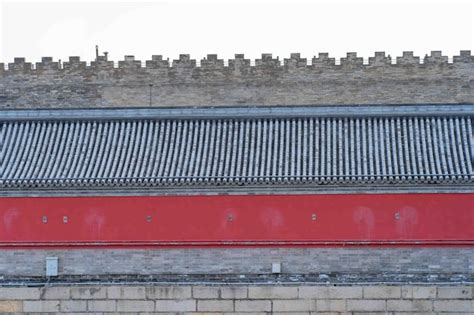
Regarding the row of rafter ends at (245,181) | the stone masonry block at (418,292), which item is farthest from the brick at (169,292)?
the row of rafter ends at (245,181)

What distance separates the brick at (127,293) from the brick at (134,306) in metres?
0.06

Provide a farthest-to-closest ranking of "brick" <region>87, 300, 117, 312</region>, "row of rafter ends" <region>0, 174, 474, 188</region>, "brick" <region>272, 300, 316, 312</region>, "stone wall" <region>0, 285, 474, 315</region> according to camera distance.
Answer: "row of rafter ends" <region>0, 174, 474, 188</region> → "brick" <region>87, 300, 117, 312</region> → "brick" <region>272, 300, 316, 312</region> → "stone wall" <region>0, 285, 474, 315</region>

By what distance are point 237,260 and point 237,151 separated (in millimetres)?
2801

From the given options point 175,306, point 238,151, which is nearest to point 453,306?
point 175,306

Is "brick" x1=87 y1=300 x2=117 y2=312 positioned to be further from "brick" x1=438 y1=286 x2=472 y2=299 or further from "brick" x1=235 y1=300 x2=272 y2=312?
"brick" x1=438 y1=286 x2=472 y2=299

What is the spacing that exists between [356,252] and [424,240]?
4.81 ft

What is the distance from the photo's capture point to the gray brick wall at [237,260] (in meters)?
27.2

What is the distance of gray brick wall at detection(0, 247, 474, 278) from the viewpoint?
89.3 feet

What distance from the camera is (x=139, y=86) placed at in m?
A: 32.6

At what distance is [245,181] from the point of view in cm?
2741

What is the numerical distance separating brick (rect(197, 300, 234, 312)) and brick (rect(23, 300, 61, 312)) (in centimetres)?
185

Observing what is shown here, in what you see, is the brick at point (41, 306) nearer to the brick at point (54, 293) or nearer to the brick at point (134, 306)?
the brick at point (54, 293)

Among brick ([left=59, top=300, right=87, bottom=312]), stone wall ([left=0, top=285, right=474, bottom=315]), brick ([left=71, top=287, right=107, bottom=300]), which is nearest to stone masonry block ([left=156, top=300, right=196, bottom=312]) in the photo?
stone wall ([left=0, top=285, right=474, bottom=315])

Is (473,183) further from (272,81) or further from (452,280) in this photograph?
(452,280)
